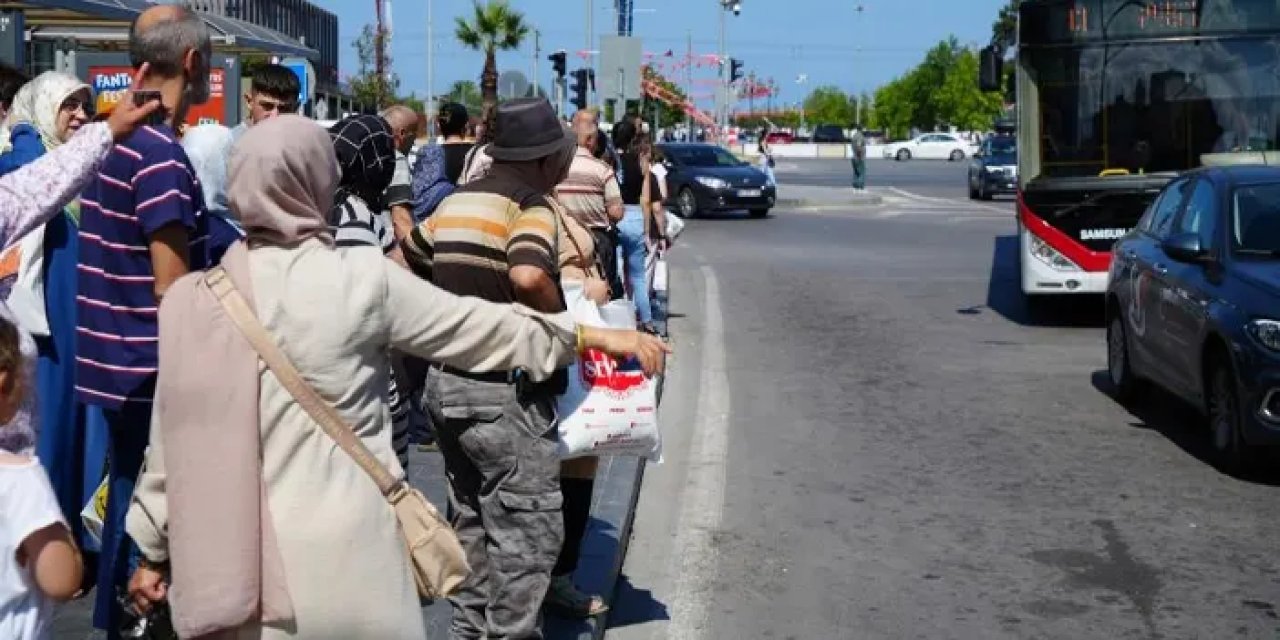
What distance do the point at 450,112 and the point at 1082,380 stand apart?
202 inches

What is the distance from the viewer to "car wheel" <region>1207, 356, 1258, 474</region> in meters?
9.26

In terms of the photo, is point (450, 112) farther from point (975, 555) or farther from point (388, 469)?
point (388, 469)

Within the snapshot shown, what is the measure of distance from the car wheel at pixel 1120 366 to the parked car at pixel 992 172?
94.3 feet

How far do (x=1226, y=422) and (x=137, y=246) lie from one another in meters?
6.49

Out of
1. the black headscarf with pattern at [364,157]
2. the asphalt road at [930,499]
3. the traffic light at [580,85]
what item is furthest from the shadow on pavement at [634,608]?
the traffic light at [580,85]

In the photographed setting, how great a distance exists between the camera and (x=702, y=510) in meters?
8.62

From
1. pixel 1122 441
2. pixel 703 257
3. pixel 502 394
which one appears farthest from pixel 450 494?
pixel 703 257

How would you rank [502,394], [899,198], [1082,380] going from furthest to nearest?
[899,198], [1082,380], [502,394]

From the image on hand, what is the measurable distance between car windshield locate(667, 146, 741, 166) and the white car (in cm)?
5470

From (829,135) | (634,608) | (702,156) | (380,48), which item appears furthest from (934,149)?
(634,608)

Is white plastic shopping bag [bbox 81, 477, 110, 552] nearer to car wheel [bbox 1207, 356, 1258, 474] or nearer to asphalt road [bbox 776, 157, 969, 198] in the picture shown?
car wheel [bbox 1207, 356, 1258, 474]

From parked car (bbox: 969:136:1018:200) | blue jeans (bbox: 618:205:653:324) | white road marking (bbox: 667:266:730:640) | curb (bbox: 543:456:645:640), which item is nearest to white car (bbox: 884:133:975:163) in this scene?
parked car (bbox: 969:136:1018:200)

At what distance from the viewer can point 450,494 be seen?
5.55 meters

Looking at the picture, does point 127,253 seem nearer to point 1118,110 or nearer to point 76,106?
point 76,106
